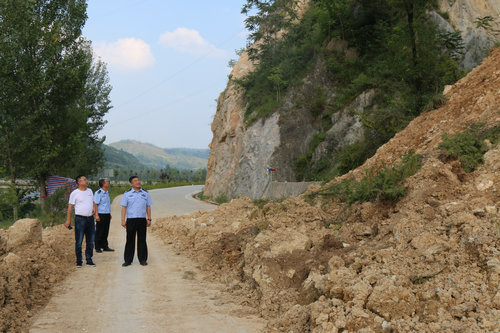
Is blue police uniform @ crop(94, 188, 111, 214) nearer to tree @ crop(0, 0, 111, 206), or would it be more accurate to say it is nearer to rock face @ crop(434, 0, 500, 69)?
tree @ crop(0, 0, 111, 206)

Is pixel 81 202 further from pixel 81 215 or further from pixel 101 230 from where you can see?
pixel 101 230

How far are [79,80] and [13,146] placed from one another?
12.9 ft

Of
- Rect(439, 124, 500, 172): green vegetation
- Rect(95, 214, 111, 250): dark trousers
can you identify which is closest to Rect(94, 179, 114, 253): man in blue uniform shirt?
Rect(95, 214, 111, 250): dark trousers

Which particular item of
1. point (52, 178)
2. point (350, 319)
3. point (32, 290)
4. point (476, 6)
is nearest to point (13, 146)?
point (52, 178)

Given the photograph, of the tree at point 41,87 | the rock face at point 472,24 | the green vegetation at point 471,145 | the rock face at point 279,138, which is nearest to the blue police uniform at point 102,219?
the green vegetation at point 471,145

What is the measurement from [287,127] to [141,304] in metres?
18.0

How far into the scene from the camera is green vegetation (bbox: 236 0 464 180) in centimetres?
1614

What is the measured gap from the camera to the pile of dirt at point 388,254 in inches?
190

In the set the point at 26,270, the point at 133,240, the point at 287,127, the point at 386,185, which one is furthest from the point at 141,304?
the point at 287,127

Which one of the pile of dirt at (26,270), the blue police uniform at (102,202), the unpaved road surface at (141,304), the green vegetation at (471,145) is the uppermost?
the green vegetation at (471,145)

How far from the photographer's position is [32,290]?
7070 mm

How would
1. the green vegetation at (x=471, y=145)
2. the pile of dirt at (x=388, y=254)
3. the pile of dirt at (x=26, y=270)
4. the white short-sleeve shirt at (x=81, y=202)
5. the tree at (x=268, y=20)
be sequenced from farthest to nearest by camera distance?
the tree at (x=268, y=20)
the white short-sleeve shirt at (x=81, y=202)
the green vegetation at (x=471, y=145)
the pile of dirt at (x=26, y=270)
the pile of dirt at (x=388, y=254)

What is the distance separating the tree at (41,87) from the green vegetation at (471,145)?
15320 mm

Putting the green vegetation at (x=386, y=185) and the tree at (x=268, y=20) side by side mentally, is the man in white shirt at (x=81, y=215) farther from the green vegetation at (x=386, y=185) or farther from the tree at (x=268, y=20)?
the tree at (x=268, y=20)
